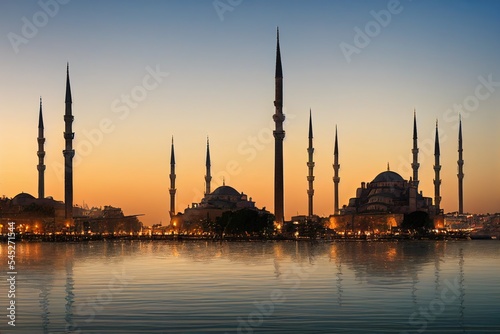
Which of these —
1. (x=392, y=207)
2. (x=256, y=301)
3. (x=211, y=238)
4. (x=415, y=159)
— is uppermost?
(x=415, y=159)

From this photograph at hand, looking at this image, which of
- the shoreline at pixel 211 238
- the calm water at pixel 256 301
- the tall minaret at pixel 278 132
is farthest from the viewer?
the shoreline at pixel 211 238

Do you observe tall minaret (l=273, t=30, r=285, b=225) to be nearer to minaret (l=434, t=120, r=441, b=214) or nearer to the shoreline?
the shoreline

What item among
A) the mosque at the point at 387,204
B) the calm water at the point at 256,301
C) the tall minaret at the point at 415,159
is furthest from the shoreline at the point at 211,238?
the calm water at the point at 256,301

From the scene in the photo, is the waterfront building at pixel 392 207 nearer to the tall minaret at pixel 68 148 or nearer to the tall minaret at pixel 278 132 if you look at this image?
the tall minaret at pixel 278 132

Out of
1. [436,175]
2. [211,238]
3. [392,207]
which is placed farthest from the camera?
[436,175]

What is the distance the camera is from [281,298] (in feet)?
121

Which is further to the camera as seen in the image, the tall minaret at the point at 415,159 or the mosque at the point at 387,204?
the tall minaret at the point at 415,159

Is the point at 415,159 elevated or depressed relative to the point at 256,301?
elevated

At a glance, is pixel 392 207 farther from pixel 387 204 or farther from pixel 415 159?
pixel 415 159

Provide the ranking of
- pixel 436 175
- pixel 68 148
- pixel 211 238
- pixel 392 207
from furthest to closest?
pixel 436 175, pixel 392 207, pixel 211 238, pixel 68 148

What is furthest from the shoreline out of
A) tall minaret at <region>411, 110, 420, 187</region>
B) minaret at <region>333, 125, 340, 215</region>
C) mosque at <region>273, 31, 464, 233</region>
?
minaret at <region>333, 125, 340, 215</region>

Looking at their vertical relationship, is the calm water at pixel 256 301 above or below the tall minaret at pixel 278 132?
below

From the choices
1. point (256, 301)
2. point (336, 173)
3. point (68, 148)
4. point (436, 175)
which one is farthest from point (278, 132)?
point (256, 301)

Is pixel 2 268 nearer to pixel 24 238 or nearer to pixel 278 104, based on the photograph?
pixel 278 104
